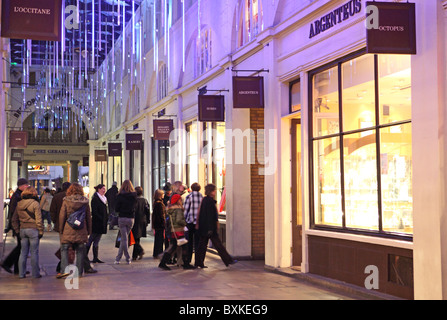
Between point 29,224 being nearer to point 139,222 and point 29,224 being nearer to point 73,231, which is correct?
point 73,231

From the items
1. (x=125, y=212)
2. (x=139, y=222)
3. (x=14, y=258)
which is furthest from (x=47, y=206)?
(x=14, y=258)

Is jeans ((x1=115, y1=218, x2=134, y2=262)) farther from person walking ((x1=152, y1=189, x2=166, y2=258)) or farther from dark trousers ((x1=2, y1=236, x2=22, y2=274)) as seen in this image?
dark trousers ((x1=2, y1=236, x2=22, y2=274))

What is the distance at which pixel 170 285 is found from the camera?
1018 centimetres

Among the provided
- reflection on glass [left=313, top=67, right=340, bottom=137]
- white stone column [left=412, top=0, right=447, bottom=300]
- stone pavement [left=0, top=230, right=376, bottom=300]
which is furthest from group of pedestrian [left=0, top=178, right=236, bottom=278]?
white stone column [left=412, top=0, right=447, bottom=300]

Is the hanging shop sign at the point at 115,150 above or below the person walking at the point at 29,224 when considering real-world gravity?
above

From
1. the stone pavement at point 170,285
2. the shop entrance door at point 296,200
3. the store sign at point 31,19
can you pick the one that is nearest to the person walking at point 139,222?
the stone pavement at point 170,285

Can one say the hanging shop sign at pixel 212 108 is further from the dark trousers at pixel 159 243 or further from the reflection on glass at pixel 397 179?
the reflection on glass at pixel 397 179

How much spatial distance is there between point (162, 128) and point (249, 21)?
651cm

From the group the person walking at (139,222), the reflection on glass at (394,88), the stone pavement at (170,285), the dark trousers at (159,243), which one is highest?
the reflection on glass at (394,88)

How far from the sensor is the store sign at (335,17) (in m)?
9.40

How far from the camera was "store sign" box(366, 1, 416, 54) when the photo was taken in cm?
768

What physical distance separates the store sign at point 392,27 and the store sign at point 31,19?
14.7 ft
